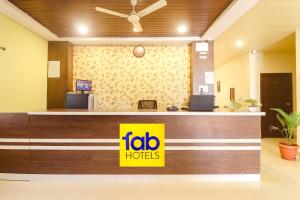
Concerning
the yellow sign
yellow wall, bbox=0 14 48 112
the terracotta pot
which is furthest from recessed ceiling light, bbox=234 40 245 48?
yellow wall, bbox=0 14 48 112

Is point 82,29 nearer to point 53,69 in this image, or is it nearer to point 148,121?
point 53,69

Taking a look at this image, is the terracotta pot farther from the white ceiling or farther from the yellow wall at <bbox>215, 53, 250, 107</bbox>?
the yellow wall at <bbox>215, 53, 250, 107</bbox>

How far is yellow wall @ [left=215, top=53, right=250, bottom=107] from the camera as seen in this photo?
7.02 metres

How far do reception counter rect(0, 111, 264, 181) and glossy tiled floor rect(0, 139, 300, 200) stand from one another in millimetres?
161

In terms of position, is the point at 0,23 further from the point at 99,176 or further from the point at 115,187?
the point at 115,187

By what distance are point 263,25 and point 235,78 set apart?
3704 mm

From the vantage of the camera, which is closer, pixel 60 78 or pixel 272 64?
pixel 60 78

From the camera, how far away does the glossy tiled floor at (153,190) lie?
2.68m

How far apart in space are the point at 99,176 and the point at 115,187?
0.35 meters

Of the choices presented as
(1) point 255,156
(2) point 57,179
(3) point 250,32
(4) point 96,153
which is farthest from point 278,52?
(2) point 57,179

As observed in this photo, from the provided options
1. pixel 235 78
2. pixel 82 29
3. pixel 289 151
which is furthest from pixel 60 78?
pixel 235 78

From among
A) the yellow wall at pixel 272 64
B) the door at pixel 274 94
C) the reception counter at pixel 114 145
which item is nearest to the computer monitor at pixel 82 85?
the reception counter at pixel 114 145

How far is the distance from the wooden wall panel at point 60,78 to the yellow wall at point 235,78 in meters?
5.77

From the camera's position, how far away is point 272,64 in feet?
22.1
